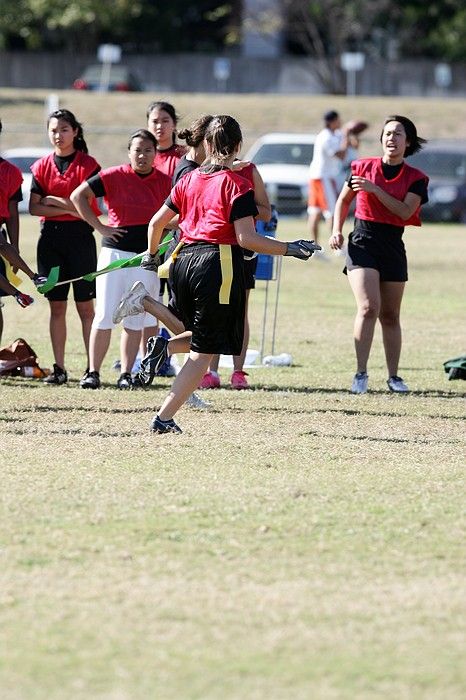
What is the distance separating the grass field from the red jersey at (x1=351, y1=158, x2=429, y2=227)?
1.33m

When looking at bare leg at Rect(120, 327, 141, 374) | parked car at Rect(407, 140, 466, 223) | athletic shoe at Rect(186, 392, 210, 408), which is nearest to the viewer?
athletic shoe at Rect(186, 392, 210, 408)

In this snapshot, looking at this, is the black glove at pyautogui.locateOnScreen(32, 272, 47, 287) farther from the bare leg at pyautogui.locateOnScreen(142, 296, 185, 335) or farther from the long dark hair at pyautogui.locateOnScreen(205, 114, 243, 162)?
the long dark hair at pyautogui.locateOnScreen(205, 114, 243, 162)

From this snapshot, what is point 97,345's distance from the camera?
1012 cm

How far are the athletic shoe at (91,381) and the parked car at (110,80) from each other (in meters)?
42.2

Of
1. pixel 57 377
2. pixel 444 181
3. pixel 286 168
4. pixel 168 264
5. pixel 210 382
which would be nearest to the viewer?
pixel 168 264

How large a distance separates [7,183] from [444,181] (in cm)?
2249

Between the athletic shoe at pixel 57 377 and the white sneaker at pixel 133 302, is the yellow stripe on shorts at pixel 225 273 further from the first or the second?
the athletic shoe at pixel 57 377

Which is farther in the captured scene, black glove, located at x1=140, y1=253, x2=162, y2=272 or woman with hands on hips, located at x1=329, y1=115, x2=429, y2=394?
woman with hands on hips, located at x1=329, y1=115, x2=429, y2=394

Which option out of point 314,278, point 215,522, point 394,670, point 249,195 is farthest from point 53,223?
point 314,278

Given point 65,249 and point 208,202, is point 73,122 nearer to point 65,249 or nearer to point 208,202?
point 65,249

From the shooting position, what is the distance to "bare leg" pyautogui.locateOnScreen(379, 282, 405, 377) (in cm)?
1014

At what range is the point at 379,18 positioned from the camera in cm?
5519

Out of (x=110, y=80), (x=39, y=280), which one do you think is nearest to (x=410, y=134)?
(x=39, y=280)

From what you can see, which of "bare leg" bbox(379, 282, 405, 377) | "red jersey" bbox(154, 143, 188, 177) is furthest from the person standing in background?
"bare leg" bbox(379, 282, 405, 377)
